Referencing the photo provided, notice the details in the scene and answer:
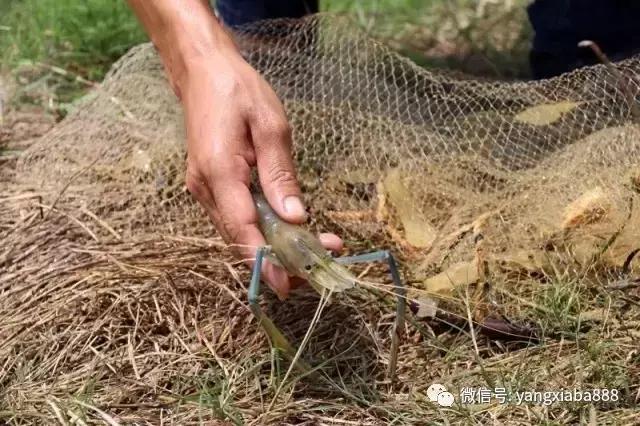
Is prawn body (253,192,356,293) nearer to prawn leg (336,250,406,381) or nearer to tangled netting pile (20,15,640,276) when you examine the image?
prawn leg (336,250,406,381)

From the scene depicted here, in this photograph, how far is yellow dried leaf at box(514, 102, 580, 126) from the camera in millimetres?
1814

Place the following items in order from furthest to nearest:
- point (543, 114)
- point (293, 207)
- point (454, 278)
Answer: point (543, 114)
point (454, 278)
point (293, 207)

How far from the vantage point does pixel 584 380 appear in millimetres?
→ 1312

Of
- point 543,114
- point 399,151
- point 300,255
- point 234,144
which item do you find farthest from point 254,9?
point 300,255

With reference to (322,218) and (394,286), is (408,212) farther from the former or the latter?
(394,286)

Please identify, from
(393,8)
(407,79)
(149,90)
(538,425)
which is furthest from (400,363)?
(393,8)

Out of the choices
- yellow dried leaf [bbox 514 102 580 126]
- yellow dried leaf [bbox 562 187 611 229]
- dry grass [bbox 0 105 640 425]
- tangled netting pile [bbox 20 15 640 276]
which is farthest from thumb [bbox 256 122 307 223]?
yellow dried leaf [bbox 514 102 580 126]

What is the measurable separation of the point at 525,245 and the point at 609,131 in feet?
0.98

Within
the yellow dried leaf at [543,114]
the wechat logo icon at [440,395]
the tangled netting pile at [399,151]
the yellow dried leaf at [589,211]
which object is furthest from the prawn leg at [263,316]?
the yellow dried leaf at [543,114]

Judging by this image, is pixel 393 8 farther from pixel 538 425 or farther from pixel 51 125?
pixel 538 425

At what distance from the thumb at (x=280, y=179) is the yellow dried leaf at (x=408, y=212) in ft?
1.10

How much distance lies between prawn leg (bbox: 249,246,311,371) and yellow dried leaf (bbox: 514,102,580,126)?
2.44 ft

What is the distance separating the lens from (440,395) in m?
1.32

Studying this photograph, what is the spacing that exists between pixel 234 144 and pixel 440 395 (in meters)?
0.47
